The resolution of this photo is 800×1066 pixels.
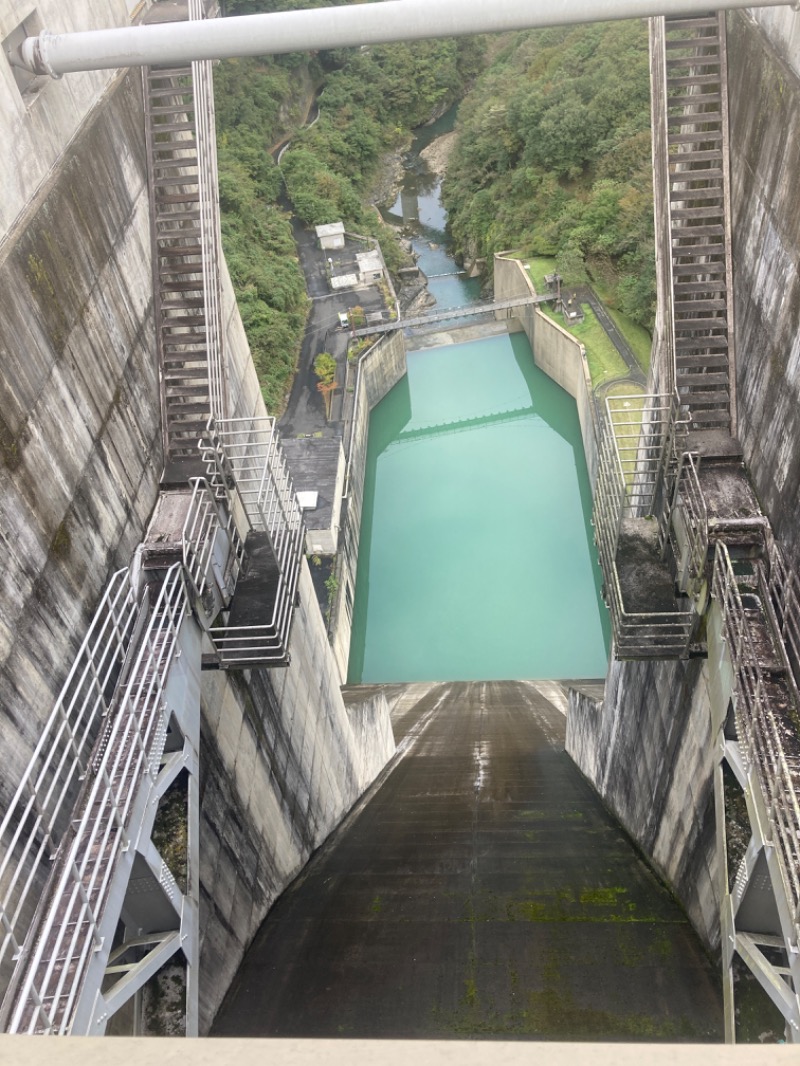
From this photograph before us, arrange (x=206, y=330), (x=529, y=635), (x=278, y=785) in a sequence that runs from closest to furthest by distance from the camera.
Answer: (x=206, y=330), (x=278, y=785), (x=529, y=635)

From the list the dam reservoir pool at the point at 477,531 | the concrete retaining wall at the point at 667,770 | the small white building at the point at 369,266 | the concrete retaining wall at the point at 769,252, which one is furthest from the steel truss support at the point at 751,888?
the small white building at the point at 369,266

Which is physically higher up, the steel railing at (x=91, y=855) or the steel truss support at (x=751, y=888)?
the steel railing at (x=91, y=855)

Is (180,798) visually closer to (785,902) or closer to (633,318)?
(785,902)

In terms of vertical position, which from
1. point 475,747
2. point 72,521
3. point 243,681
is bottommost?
point 475,747

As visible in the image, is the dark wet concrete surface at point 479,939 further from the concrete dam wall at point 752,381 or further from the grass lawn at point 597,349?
the grass lawn at point 597,349

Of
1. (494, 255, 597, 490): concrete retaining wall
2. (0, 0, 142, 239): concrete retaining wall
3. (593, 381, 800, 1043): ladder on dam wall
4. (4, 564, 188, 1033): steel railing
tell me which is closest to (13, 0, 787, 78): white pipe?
(0, 0, 142, 239): concrete retaining wall

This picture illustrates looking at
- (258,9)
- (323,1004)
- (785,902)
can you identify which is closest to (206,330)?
(323,1004)

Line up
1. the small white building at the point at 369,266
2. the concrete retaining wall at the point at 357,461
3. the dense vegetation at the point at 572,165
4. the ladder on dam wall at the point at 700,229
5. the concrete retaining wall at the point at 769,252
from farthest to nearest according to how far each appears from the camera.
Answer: the small white building at the point at 369,266
the dense vegetation at the point at 572,165
the concrete retaining wall at the point at 357,461
the ladder on dam wall at the point at 700,229
the concrete retaining wall at the point at 769,252

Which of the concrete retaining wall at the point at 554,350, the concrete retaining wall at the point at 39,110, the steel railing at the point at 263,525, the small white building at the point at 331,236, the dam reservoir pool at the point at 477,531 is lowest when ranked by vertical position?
the dam reservoir pool at the point at 477,531
